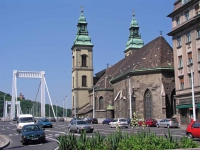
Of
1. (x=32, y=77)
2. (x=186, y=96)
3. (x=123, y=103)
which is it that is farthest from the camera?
(x=32, y=77)

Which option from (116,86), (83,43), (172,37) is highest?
(83,43)

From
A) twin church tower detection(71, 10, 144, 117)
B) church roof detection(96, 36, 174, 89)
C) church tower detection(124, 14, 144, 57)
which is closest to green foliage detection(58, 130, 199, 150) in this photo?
church roof detection(96, 36, 174, 89)

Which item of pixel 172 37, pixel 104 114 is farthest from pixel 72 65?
pixel 172 37

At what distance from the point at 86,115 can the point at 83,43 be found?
21.2 m

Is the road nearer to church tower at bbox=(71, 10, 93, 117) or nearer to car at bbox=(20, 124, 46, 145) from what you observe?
car at bbox=(20, 124, 46, 145)

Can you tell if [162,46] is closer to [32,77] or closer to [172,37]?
[172,37]

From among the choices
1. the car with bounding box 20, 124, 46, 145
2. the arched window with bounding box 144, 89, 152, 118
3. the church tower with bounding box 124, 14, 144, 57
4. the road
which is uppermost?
the church tower with bounding box 124, 14, 144, 57

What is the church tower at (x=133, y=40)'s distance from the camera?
3812 inches

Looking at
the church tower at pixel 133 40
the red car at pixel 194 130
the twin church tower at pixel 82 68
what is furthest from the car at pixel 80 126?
the church tower at pixel 133 40

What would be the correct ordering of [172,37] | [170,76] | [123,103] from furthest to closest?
[123,103] < [170,76] < [172,37]

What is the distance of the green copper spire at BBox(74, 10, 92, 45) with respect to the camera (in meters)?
90.2

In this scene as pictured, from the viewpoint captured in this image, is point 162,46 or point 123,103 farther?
point 123,103

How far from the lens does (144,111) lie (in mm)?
55094

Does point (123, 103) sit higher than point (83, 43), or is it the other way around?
point (83, 43)
